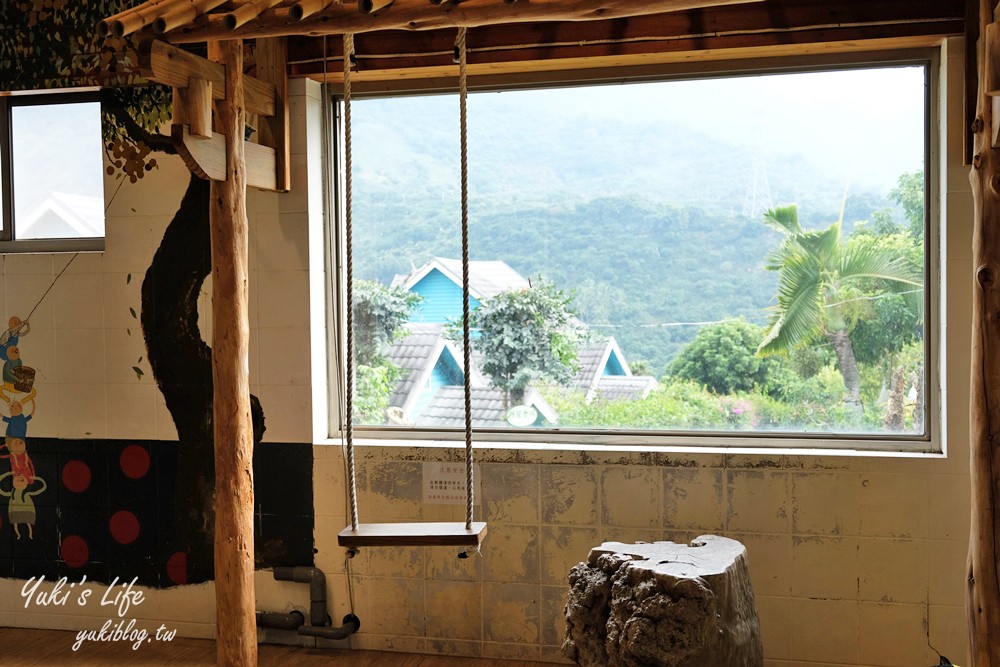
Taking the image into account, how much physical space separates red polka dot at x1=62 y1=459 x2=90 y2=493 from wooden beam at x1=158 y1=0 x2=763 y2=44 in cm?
219

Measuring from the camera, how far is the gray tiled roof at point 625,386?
3992mm

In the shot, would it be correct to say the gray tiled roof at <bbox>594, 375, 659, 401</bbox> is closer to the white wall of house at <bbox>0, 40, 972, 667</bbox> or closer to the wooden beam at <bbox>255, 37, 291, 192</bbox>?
the white wall of house at <bbox>0, 40, 972, 667</bbox>

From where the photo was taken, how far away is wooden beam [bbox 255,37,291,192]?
397 cm

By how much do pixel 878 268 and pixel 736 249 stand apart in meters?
0.58

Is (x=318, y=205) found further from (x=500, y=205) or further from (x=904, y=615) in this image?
(x=904, y=615)

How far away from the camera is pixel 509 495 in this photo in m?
3.94

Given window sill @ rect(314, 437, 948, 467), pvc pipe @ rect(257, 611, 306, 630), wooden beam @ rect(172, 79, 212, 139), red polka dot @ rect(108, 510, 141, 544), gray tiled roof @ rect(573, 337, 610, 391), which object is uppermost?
wooden beam @ rect(172, 79, 212, 139)

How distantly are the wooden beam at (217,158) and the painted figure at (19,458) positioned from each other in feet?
5.82

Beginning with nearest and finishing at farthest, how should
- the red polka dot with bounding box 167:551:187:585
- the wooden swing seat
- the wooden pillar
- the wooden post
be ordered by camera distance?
the wooden pillar
the wooden swing seat
the wooden post
the red polka dot with bounding box 167:551:187:585

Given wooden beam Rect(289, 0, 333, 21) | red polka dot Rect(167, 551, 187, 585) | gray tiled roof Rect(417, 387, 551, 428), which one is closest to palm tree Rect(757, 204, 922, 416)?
gray tiled roof Rect(417, 387, 551, 428)

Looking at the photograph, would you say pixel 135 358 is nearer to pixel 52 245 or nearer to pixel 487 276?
pixel 52 245

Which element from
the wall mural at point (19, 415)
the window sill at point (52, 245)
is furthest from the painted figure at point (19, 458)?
the window sill at point (52, 245)

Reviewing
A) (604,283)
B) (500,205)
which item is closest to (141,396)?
(500,205)

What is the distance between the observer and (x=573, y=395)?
407 cm
